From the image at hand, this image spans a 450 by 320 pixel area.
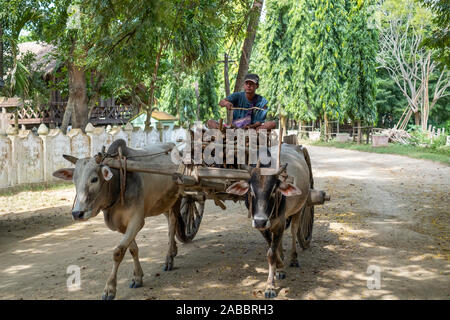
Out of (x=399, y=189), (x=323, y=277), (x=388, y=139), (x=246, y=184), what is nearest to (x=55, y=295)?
(x=246, y=184)

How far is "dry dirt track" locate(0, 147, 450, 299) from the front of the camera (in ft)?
15.9

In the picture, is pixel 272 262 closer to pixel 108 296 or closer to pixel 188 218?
pixel 108 296

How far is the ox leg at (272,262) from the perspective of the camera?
4.61 meters

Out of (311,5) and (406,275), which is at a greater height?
(311,5)

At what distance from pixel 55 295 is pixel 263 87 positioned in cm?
3305

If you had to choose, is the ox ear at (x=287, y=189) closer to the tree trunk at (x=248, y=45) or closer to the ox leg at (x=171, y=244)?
the ox leg at (x=171, y=244)

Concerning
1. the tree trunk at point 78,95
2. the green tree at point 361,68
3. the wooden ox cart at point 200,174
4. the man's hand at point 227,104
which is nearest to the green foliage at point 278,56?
the green tree at point 361,68

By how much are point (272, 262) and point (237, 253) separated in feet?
5.10

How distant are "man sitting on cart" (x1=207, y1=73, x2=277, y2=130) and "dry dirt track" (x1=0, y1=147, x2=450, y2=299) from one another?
1.94m

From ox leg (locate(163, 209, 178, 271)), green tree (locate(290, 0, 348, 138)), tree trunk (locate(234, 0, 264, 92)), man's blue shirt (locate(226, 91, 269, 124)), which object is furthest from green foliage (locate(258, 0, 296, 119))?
ox leg (locate(163, 209, 178, 271))

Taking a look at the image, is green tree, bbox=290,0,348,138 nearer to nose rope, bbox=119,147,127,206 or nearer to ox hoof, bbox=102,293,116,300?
nose rope, bbox=119,147,127,206

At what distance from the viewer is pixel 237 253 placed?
20.6 feet

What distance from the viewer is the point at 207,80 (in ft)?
112

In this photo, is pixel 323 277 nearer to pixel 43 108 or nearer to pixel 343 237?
pixel 343 237
